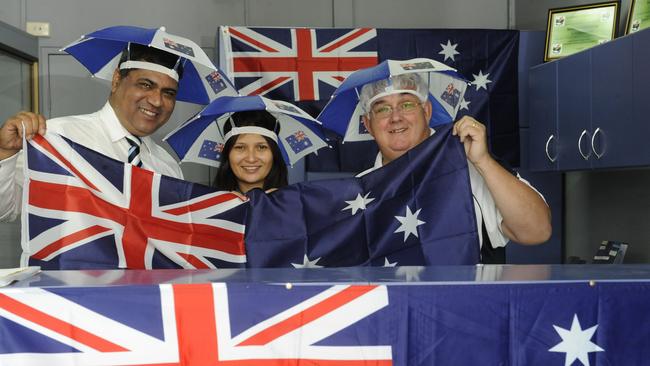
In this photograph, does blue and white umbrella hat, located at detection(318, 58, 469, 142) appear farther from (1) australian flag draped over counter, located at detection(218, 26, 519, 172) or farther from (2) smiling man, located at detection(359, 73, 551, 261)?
(1) australian flag draped over counter, located at detection(218, 26, 519, 172)

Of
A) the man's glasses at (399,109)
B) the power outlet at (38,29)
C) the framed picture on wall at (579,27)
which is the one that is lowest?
the man's glasses at (399,109)

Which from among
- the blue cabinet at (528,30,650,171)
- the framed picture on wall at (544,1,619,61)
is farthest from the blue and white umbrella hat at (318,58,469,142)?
the framed picture on wall at (544,1,619,61)

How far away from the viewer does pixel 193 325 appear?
4.22ft

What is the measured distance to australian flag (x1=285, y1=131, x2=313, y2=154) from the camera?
300 centimetres

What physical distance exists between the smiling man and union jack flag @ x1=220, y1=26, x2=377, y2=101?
1737mm

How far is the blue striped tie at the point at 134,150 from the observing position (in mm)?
2850

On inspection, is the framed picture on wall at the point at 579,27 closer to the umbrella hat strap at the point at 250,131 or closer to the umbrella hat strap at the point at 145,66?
the umbrella hat strap at the point at 250,131

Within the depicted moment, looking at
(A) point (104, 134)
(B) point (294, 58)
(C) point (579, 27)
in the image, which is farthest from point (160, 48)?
(C) point (579, 27)

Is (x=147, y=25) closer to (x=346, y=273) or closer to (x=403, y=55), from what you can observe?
(x=403, y=55)

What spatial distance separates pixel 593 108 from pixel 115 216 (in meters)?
2.39

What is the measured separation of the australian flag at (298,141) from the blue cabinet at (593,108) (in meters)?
1.40

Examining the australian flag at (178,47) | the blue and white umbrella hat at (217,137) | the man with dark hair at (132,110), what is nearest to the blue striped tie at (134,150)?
the man with dark hair at (132,110)

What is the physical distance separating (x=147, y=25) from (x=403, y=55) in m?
1.70

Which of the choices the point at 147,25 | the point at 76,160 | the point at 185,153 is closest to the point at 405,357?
the point at 76,160
